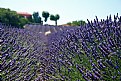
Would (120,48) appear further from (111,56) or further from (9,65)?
(9,65)

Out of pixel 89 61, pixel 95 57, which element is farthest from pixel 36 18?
pixel 95 57

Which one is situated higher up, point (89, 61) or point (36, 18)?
point (89, 61)

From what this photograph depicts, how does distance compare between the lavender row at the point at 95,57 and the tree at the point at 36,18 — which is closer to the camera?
the lavender row at the point at 95,57

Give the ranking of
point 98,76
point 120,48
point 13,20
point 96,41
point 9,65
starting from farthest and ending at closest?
point 13,20 → point 96,41 → point 9,65 → point 120,48 → point 98,76

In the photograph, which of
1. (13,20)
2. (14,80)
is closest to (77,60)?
(14,80)

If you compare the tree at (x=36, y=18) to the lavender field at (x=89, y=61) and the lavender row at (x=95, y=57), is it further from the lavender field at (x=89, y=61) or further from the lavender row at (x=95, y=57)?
the lavender row at (x=95, y=57)

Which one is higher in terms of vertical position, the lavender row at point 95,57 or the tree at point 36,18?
the lavender row at point 95,57

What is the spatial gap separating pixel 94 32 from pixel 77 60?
0.40 metres

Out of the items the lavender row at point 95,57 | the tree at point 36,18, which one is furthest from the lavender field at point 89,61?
the tree at point 36,18

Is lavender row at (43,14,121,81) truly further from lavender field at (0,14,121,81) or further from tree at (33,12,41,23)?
tree at (33,12,41,23)

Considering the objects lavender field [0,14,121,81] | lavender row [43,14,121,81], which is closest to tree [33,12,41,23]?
lavender field [0,14,121,81]

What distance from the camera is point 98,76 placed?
2.25 metres

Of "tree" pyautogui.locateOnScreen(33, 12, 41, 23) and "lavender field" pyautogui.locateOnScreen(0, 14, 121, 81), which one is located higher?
"lavender field" pyautogui.locateOnScreen(0, 14, 121, 81)

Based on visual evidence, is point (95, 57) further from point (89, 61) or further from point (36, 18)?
point (36, 18)
